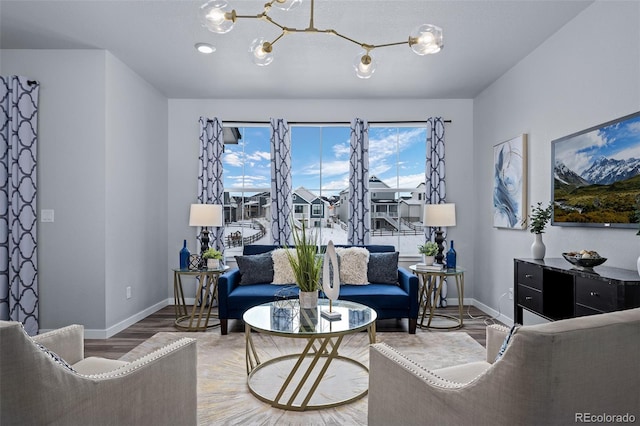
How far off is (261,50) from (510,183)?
10.2 feet

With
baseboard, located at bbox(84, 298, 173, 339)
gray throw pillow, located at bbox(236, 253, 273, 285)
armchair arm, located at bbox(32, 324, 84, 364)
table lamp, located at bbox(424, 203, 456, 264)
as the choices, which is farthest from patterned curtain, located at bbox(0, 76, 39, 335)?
table lamp, located at bbox(424, 203, 456, 264)

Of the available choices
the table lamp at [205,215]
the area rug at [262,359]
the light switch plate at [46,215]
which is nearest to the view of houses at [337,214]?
the table lamp at [205,215]

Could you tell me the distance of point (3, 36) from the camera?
11.7 feet

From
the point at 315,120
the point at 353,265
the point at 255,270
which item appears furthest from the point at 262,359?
the point at 315,120

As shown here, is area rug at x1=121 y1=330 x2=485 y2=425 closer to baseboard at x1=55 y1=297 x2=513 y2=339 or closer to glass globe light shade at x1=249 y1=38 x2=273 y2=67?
baseboard at x1=55 y1=297 x2=513 y2=339

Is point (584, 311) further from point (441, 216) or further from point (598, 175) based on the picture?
point (441, 216)

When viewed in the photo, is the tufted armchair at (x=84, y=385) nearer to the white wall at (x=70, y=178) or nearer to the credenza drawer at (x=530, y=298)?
the white wall at (x=70, y=178)

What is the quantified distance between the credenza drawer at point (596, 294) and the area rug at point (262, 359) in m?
1.11

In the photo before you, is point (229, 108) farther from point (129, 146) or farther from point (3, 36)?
point (3, 36)

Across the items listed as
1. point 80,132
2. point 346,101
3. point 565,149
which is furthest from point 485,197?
point 80,132

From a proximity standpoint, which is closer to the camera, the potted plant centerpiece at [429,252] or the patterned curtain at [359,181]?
the potted plant centerpiece at [429,252]

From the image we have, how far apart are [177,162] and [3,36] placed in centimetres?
221

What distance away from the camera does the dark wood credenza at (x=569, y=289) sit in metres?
2.13

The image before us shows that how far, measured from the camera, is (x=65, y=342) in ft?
6.36
